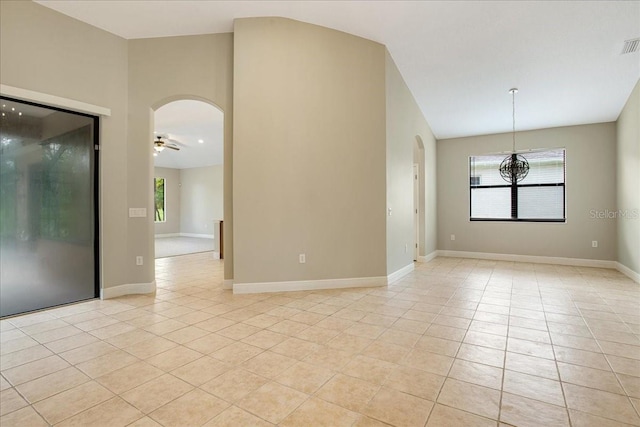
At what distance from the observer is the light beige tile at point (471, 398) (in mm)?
1640

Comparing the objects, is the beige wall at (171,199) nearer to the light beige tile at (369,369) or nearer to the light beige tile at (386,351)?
the light beige tile at (386,351)

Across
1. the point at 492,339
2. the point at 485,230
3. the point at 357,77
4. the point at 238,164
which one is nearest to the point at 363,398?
the point at 492,339

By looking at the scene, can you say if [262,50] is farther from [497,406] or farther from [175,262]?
[175,262]

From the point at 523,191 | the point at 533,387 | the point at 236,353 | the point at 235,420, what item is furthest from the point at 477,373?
the point at 523,191

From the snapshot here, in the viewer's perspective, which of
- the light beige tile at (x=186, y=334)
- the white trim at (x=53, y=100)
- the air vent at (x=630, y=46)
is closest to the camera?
the light beige tile at (x=186, y=334)

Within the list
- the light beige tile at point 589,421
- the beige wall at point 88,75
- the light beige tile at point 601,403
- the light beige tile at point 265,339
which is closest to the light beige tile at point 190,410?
the light beige tile at point 265,339

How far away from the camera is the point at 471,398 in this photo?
1.75 metres

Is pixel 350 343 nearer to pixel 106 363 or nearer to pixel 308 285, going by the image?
pixel 308 285

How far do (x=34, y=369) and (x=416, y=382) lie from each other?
2.56m

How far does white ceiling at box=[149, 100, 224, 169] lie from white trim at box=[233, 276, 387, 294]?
2309 millimetres

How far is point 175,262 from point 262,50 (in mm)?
4554

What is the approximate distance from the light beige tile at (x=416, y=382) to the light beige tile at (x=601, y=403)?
27.3 inches

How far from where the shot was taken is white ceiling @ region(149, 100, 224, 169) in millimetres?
6351

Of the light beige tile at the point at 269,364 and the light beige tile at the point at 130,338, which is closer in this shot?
the light beige tile at the point at 269,364
